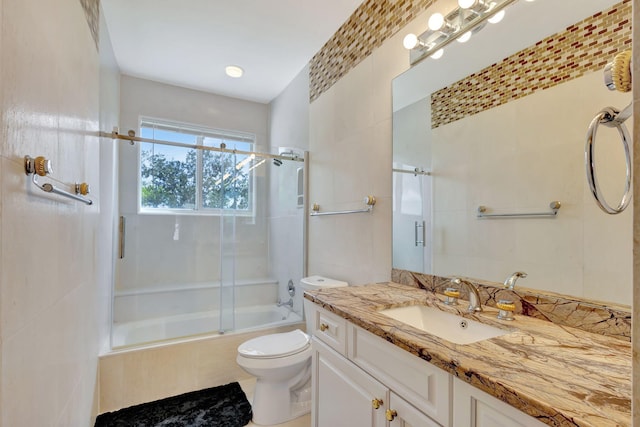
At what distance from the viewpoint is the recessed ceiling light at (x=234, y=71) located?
2740mm

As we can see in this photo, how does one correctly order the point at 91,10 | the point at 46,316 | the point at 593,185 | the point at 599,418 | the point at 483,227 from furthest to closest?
the point at 91,10 → the point at 483,227 → the point at 46,316 → the point at 593,185 → the point at 599,418

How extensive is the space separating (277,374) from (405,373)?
3.67 ft

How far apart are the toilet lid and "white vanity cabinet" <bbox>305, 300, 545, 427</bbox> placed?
1.42 ft

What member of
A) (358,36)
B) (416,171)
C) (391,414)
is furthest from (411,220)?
(358,36)

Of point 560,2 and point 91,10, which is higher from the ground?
point 91,10

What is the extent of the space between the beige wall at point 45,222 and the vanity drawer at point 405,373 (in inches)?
38.3

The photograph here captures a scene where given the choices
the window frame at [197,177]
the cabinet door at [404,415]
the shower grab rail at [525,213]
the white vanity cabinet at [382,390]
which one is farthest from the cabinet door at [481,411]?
the window frame at [197,177]

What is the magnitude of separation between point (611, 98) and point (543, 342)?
2.34 ft

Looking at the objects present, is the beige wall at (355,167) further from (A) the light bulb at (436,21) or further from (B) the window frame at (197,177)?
(B) the window frame at (197,177)

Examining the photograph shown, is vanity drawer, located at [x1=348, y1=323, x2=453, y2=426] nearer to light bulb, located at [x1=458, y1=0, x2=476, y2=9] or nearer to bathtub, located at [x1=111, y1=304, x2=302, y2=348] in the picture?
light bulb, located at [x1=458, y1=0, x2=476, y2=9]

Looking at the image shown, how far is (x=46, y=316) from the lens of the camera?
Answer: 3.24 feet

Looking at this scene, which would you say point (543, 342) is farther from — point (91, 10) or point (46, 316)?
point (91, 10)

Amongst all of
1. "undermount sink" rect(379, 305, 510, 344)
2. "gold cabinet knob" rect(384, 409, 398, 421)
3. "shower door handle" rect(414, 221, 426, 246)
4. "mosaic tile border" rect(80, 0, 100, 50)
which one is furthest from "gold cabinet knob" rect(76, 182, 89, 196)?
"shower door handle" rect(414, 221, 426, 246)

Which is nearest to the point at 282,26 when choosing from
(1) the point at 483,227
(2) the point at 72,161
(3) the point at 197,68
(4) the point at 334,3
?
(4) the point at 334,3
